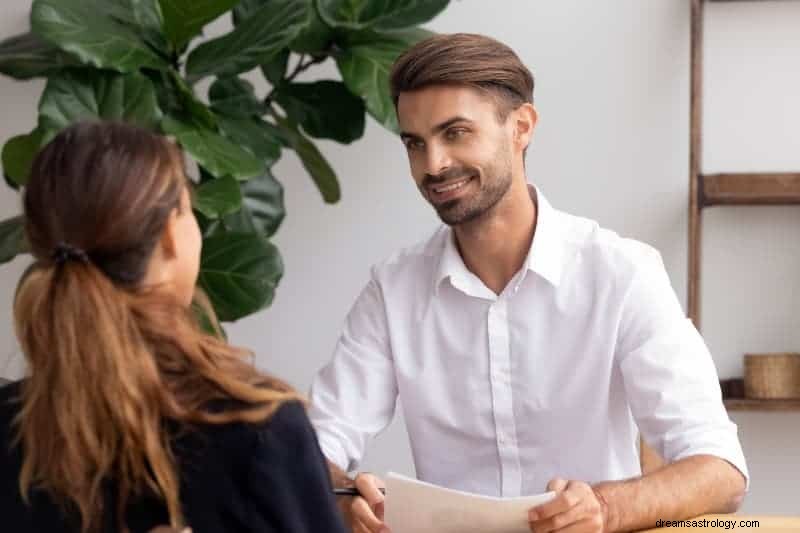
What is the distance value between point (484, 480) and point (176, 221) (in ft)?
3.43

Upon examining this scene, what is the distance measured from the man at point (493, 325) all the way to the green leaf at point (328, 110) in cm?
83

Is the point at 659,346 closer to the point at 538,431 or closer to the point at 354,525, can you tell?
the point at 538,431

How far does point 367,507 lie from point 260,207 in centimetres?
121

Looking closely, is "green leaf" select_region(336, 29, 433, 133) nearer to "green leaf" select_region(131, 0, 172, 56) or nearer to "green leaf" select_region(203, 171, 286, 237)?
"green leaf" select_region(203, 171, 286, 237)

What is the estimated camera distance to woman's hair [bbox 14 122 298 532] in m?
1.17

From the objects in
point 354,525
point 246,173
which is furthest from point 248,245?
point 354,525

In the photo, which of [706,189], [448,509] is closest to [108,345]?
[448,509]

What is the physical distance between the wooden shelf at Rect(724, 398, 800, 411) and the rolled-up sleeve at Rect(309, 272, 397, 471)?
3.63 ft

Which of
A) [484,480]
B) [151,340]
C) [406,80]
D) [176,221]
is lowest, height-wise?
[484,480]

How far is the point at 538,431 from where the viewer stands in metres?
2.09

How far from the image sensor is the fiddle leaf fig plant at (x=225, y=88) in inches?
98.7

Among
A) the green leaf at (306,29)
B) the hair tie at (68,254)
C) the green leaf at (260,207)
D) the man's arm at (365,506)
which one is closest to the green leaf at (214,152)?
→ the green leaf at (260,207)

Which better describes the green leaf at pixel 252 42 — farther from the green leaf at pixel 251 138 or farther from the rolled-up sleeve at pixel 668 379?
the rolled-up sleeve at pixel 668 379

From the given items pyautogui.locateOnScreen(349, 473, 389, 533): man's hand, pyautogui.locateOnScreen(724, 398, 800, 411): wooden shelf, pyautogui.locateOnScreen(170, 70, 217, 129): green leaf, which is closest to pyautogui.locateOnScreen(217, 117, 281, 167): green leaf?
pyautogui.locateOnScreen(170, 70, 217, 129): green leaf
